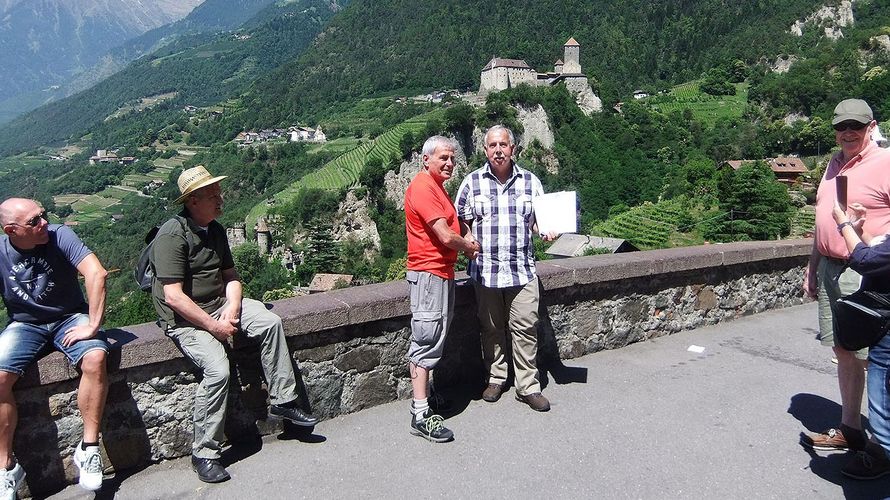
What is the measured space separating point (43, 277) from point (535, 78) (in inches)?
3968

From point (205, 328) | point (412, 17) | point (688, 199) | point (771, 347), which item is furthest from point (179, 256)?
point (412, 17)

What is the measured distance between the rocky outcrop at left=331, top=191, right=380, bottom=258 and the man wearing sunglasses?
6004 centimetres

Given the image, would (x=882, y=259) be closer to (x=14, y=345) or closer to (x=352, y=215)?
(x=14, y=345)

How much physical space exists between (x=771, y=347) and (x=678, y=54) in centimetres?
12906

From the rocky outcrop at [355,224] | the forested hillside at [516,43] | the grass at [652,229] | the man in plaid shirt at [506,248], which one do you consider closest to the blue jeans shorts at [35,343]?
the man in plaid shirt at [506,248]

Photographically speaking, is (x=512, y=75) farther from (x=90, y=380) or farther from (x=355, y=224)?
(x=90, y=380)

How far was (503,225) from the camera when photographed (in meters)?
3.55

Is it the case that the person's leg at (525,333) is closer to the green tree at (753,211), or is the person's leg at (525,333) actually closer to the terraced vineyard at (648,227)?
the terraced vineyard at (648,227)

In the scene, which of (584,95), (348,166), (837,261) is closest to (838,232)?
(837,261)

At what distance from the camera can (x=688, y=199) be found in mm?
41812

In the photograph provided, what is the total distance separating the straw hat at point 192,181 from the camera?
3033 millimetres

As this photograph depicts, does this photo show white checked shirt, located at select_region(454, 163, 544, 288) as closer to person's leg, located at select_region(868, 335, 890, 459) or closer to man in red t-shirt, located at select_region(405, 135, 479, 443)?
man in red t-shirt, located at select_region(405, 135, 479, 443)

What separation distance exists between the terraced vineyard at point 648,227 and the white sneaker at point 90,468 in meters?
26.2

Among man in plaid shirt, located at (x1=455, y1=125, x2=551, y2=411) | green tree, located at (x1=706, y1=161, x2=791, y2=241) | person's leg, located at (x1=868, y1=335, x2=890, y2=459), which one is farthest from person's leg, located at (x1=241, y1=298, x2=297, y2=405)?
green tree, located at (x1=706, y1=161, x2=791, y2=241)
